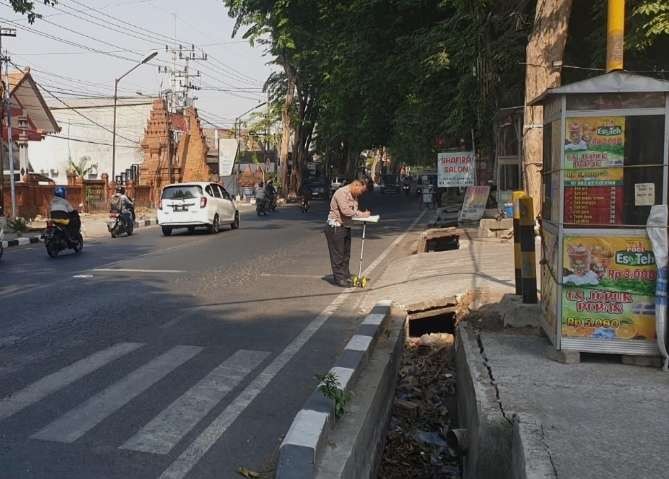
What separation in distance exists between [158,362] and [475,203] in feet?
47.2

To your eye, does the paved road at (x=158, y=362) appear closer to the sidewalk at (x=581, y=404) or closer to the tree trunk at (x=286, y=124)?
the sidewalk at (x=581, y=404)

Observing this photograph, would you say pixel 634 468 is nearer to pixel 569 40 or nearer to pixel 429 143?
A: pixel 569 40

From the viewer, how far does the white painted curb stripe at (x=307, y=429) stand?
3639 mm

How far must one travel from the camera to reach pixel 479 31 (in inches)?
656

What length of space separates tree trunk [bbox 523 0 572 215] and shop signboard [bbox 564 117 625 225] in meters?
6.58

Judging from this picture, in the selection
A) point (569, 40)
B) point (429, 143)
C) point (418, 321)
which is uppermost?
point (569, 40)

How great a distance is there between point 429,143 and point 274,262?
625 inches

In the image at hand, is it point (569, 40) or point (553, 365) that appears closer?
point (553, 365)

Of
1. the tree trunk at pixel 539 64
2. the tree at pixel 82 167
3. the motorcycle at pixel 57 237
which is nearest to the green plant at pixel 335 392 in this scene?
the tree trunk at pixel 539 64

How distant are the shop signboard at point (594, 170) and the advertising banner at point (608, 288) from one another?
0.19 meters

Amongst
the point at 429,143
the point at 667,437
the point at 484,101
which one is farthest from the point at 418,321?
the point at 429,143

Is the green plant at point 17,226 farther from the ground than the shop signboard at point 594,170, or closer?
closer

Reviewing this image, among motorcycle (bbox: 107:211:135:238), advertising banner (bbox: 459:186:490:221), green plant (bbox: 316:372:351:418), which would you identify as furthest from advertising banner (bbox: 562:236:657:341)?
motorcycle (bbox: 107:211:135:238)

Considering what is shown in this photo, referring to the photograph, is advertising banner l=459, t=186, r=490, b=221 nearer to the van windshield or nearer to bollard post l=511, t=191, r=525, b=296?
the van windshield
